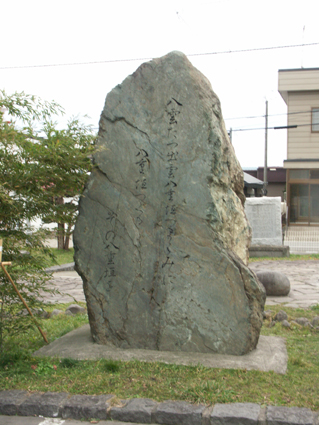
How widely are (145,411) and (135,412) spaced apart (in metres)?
0.08

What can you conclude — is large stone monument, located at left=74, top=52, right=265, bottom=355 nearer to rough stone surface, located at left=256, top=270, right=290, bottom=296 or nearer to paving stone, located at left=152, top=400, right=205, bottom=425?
paving stone, located at left=152, top=400, right=205, bottom=425

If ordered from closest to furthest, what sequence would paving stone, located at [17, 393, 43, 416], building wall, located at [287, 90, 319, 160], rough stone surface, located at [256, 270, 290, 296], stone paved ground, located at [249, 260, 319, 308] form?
paving stone, located at [17, 393, 43, 416] → stone paved ground, located at [249, 260, 319, 308] → rough stone surface, located at [256, 270, 290, 296] → building wall, located at [287, 90, 319, 160]

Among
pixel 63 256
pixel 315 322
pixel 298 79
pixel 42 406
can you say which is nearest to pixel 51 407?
pixel 42 406

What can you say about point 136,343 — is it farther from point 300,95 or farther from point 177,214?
point 300,95

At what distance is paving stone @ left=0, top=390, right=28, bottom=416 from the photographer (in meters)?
3.91

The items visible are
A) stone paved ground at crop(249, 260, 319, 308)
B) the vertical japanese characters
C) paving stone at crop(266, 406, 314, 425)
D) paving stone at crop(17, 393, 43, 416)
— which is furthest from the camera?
stone paved ground at crop(249, 260, 319, 308)

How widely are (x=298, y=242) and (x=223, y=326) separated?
15.5 m

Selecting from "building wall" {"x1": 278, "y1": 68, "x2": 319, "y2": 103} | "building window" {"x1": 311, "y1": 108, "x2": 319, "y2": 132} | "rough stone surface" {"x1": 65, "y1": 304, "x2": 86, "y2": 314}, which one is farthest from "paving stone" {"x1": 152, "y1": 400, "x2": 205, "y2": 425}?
"building window" {"x1": 311, "y1": 108, "x2": 319, "y2": 132}

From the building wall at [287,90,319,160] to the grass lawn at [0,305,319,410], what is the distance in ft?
61.8

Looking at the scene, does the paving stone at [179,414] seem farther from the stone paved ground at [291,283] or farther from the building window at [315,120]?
the building window at [315,120]

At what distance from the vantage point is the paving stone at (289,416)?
11.4 feet

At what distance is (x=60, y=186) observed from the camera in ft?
16.3

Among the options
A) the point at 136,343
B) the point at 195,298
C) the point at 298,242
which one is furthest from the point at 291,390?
the point at 298,242

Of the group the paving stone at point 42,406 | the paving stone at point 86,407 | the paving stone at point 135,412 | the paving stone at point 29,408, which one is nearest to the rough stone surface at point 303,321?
the paving stone at point 135,412
